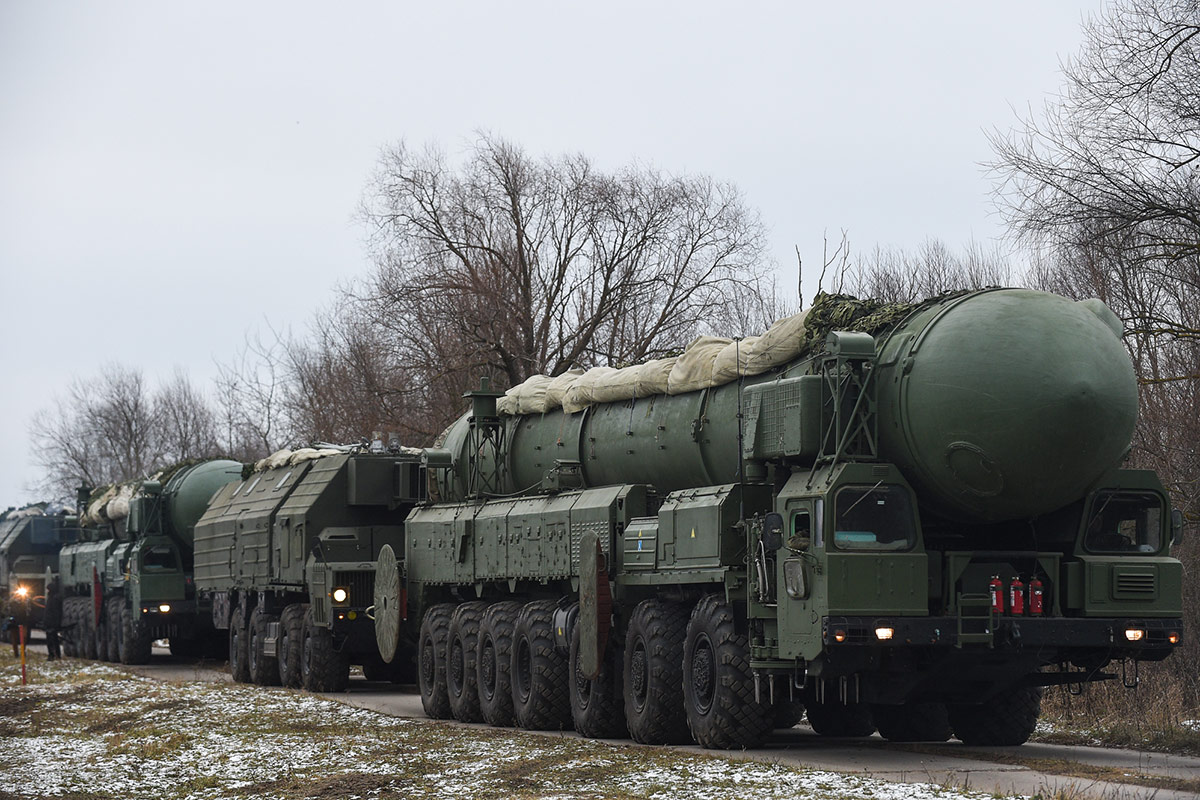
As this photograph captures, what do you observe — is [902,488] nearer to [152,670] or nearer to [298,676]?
[298,676]

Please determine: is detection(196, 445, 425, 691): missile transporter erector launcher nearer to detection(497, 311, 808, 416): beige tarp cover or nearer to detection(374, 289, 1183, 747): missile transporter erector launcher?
detection(497, 311, 808, 416): beige tarp cover

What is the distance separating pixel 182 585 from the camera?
1443 inches

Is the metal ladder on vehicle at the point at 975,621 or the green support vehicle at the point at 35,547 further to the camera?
the green support vehicle at the point at 35,547

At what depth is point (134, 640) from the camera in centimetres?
3656

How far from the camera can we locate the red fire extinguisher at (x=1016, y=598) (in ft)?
50.3

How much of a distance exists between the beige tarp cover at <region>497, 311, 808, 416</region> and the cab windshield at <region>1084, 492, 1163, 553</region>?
9.90 feet

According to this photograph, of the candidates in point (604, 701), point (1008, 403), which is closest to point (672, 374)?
point (604, 701)

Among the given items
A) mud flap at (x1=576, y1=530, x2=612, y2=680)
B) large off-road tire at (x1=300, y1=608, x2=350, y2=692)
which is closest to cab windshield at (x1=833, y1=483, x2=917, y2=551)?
mud flap at (x1=576, y1=530, x2=612, y2=680)

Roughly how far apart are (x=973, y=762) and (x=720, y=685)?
2257 mm

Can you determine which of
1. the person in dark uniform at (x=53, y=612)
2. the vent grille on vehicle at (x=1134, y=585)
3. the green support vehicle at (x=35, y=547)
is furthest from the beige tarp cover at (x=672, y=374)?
the green support vehicle at (x=35, y=547)

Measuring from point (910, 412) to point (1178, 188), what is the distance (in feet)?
27.4

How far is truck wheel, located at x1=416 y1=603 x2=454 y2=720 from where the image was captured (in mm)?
22453

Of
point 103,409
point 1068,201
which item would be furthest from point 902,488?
point 103,409

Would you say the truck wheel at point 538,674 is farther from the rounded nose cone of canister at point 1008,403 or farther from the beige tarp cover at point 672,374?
the rounded nose cone of canister at point 1008,403
